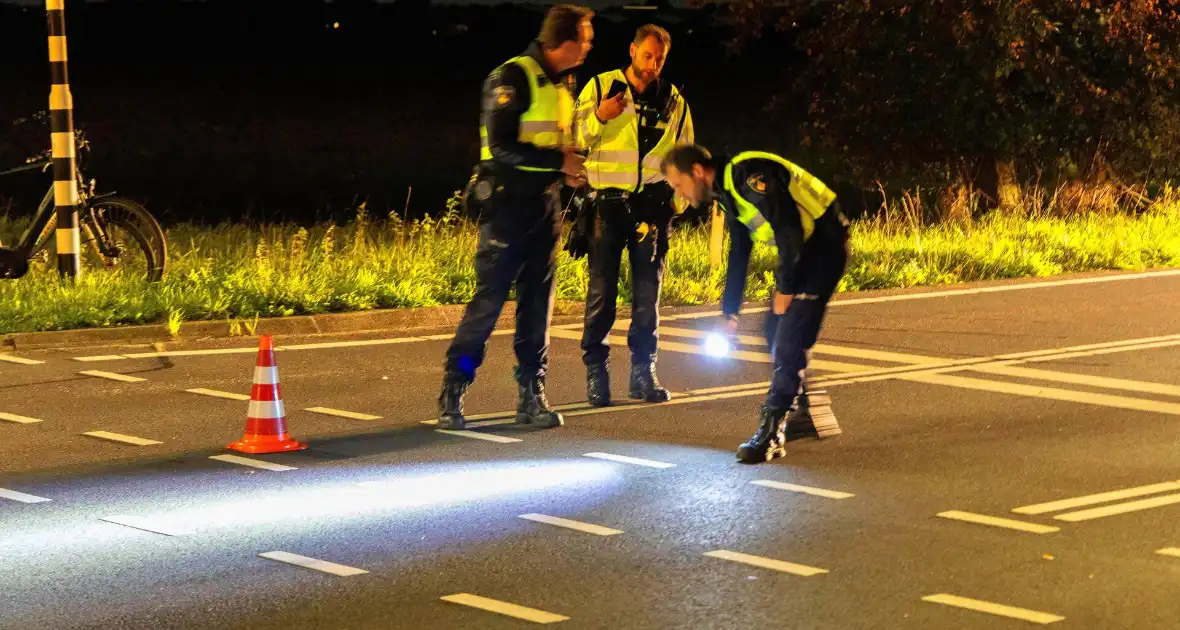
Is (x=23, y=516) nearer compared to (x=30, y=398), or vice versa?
(x=23, y=516)

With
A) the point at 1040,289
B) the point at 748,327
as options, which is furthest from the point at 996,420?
the point at 1040,289

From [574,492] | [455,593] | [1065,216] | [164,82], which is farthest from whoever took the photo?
[164,82]

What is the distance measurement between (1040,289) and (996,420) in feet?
20.2

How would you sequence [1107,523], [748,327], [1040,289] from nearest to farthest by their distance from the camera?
1. [1107,523]
2. [748,327]
3. [1040,289]

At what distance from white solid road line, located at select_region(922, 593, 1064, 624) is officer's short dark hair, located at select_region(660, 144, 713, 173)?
2.86 meters

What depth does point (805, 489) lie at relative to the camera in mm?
8328

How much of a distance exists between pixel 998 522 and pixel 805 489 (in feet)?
3.09

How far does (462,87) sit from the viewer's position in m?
52.7

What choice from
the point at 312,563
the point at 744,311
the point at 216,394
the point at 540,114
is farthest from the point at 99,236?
the point at 312,563

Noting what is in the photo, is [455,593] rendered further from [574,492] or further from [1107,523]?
[1107,523]

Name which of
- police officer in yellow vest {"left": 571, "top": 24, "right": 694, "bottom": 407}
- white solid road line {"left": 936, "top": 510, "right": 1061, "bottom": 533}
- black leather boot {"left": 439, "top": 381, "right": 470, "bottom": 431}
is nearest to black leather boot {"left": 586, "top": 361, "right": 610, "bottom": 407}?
police officer in yellow vest {"left": 571, "top": 24, "right": 694, "bottom": 407}

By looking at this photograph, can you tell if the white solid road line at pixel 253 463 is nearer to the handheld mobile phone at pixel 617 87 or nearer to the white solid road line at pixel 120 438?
the white solid road line at pixel 120 438

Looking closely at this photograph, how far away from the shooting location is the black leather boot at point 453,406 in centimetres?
984

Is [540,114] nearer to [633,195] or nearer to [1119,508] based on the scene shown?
[633,195]
